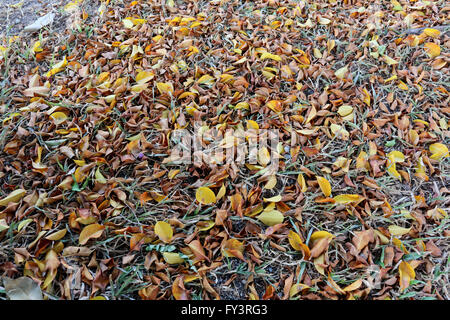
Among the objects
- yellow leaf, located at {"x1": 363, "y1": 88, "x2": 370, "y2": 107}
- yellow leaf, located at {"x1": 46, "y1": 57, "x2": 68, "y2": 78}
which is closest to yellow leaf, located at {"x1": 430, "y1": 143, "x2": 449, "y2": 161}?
yellow leaf, located at {"x1": 363, "y1": 88, "x2": 370, "y2": 107}

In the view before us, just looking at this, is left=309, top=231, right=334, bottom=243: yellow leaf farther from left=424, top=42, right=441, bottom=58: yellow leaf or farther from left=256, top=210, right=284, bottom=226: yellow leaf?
left=424, top=42, right=441, bottom=58: yellow leaf

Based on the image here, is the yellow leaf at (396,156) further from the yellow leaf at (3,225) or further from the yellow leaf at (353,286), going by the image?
the yellow leaf at (3,225)

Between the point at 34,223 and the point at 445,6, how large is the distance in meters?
2.98

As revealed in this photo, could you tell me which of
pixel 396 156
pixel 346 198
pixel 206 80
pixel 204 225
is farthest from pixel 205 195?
pixel 396 156

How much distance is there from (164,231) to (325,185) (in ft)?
2.44

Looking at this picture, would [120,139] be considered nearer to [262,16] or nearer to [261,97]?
[261,97]

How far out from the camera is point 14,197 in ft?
4.68

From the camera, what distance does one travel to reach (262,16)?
234 cm

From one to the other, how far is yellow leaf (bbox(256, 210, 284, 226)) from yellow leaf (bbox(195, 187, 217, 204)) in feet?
0.70

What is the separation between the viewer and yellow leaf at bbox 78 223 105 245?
4.38ft

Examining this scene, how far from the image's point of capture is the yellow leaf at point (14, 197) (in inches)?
55.6

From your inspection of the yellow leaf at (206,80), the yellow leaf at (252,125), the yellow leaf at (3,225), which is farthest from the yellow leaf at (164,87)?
the yellow leaf at (3,225)
